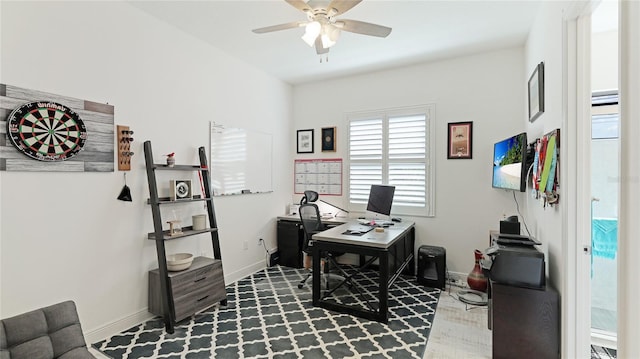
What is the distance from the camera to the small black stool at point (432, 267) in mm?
3521

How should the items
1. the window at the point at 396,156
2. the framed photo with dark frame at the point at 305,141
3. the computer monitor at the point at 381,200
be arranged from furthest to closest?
the framed photo with dark frame at the point at 305,141
the window at the point at 396,156
the computer monitor at the point at 381,200

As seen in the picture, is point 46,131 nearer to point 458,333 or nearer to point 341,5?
point 341,5

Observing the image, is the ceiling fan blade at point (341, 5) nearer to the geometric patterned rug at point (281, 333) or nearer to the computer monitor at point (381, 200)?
the computer monitor at point (381, 200)

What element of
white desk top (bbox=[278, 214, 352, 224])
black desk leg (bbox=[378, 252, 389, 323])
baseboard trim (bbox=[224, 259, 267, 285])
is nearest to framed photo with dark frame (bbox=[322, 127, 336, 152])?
white desk top (bbox=[278, 214, 352, 224])

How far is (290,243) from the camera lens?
4371 mm

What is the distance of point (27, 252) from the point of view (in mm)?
2062

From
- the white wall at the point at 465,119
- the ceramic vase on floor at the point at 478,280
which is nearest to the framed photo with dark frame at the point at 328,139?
the white wall at the point at 465,119

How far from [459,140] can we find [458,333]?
89.1 inches

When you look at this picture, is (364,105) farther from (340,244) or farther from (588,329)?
(588,329)

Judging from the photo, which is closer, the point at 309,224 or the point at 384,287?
the point at 384,287

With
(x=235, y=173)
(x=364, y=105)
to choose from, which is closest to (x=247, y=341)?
(x=235, y=173)

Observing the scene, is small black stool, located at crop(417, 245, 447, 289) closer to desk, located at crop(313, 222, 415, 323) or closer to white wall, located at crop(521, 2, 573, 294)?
desk, located at crop(313, 222, 415, 323)

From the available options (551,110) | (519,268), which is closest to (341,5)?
(551,110)

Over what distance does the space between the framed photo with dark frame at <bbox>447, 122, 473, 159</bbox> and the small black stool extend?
1.20 meters
